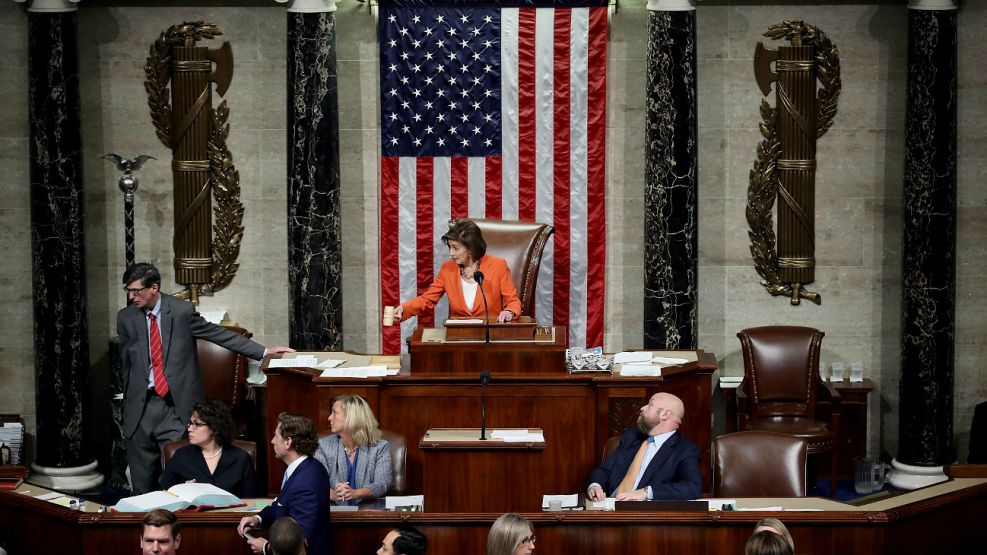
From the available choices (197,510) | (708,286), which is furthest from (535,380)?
(708,286)

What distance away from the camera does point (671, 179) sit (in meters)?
11.0

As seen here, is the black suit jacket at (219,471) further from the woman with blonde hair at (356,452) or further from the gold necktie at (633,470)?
the gold necktie at (633,470)

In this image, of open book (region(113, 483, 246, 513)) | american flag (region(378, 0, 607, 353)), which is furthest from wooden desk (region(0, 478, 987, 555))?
american flag (region(378, 0, 607, 353))

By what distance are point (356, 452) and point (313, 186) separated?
3725mm

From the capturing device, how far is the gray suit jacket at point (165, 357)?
868 centimetres

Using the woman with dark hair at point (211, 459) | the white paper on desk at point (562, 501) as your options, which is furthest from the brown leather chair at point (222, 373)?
the white paper on desk at point (562, 501)

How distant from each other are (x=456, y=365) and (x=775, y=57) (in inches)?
169

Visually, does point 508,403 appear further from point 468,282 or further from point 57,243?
point 57,243

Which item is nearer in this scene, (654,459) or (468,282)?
(654,459)

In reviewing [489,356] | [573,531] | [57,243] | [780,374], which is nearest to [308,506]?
[573,531]

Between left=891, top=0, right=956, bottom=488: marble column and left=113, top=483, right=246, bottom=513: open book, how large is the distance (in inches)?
238

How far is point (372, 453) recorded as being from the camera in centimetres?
780

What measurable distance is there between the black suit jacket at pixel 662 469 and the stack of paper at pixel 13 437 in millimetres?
5410

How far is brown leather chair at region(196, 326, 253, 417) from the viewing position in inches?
424
